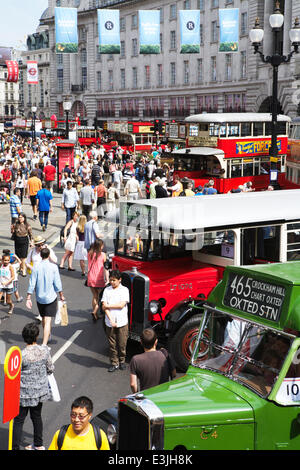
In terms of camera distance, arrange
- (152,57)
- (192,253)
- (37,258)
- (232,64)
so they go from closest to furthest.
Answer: (192,253) → (37,258) → (232,64) → (152,57)

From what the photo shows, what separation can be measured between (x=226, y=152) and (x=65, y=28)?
1421 cm

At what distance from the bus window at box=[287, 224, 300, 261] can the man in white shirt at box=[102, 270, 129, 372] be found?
2821 millimetres

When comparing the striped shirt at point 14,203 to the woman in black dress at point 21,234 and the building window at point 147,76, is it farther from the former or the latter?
the building window at point 147,76

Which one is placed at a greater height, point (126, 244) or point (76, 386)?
point (126, 244)

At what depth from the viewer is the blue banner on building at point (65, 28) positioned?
36188mm

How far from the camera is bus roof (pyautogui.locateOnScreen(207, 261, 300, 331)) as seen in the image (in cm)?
586

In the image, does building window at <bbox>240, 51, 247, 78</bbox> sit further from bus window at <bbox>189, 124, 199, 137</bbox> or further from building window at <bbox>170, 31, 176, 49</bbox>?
bus window at <bbox>189, 124, 199, 137</bbox>

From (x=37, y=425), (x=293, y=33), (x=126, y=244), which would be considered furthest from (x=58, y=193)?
(x=37, y=425)

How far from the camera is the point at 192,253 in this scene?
10.8 meters

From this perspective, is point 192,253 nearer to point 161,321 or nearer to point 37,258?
point 161,321

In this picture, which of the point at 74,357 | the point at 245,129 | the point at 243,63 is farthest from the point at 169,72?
the point at 74,357

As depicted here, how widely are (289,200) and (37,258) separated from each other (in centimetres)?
485

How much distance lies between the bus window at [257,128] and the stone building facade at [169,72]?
17.7 metres

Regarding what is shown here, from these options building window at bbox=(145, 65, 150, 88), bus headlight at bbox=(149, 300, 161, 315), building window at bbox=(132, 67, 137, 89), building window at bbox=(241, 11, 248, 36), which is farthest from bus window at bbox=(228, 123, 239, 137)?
building window at bbox=(132, 67, 137, 89)
